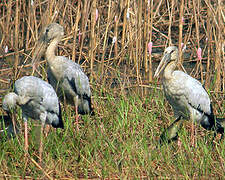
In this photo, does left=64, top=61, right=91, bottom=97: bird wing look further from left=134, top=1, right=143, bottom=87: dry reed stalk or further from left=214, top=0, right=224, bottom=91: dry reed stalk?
left=214, top=0, right=224, bottom=91: dry reed stalk

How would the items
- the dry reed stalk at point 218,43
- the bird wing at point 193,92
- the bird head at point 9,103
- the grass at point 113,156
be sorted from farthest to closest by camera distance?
the dry reed stalk at point 218,43, the bird wing at point 193,92, the bird head at point 9,103, the grass at point 113,156

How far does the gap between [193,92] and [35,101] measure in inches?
68.1

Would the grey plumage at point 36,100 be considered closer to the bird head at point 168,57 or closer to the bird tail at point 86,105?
the bird tail at point 86,105

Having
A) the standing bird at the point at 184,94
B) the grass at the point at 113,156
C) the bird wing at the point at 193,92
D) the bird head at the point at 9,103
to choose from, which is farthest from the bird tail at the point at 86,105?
the bird head at the point at 9,103

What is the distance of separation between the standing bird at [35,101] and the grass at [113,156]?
210 mm

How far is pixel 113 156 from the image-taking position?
4.09 meters

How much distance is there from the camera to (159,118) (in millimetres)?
5461

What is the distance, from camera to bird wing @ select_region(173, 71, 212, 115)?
5.12 m

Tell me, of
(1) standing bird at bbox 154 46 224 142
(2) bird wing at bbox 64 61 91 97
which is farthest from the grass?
(2) bird wing at bbox 64 61 91 97

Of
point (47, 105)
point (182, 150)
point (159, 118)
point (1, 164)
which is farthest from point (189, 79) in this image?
point (1, 164)

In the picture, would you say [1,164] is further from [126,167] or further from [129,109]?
[129,109]

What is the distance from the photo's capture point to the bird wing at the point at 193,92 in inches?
202

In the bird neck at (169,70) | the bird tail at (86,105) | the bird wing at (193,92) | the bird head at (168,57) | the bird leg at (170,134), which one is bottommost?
the bird tail at (86,105)

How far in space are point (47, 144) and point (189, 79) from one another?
1.80 m
